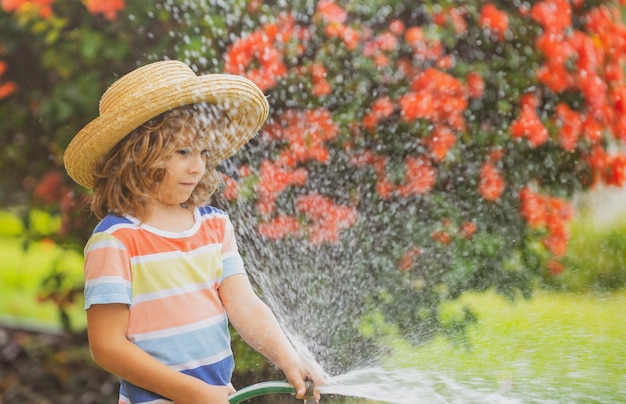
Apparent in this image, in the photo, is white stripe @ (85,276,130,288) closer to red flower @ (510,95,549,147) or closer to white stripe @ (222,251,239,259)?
white stripe @ (222,251,239,259)

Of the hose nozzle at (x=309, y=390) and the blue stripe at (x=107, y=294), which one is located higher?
the blue stripe at (x=107, y=294)

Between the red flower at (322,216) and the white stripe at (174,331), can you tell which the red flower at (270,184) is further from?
the white stripe at (174,331)

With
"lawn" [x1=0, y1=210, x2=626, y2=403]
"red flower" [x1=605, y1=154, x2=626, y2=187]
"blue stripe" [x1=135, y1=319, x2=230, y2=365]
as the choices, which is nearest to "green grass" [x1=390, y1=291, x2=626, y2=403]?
"lawn" [x1=0, y1=210, x2=626, y2=403]

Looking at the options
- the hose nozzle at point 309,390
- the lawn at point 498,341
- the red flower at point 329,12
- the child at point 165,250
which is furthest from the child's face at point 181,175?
the lawn at point 498,341

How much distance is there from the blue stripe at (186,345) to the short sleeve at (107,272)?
0.35 feet

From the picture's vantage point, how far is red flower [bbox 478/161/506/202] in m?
2.57

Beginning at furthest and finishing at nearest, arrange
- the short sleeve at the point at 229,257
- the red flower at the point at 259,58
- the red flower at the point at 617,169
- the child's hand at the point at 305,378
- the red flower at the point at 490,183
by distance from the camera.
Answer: the red flower at the point at 617,169
the red flower at the point at 490,183
the red flower at the point at 259,58
the short sleeve at the point at 229,257
the child's hand at the point at 305,378

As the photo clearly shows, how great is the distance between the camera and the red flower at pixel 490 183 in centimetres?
257

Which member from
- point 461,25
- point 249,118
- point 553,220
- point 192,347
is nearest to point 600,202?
point 553,220

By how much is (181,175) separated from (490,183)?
4.25ft

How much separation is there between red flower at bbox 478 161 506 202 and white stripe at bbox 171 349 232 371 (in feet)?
4.07

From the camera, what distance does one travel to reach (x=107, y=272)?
147 centimetres

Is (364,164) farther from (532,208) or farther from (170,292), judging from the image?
(170,292)

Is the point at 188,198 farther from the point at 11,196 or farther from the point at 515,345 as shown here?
the point at 515,345
